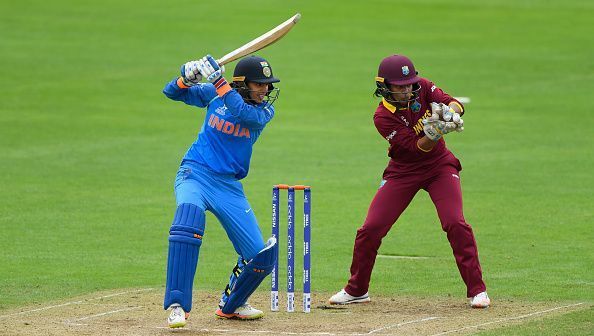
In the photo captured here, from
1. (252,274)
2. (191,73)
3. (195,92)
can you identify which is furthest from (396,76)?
(252,274)

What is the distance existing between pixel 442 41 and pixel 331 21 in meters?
3.98

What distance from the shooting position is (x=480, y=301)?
10.3 meters

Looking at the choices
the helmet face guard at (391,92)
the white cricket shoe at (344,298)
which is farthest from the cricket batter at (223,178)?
the helmet face guard at (391,92)

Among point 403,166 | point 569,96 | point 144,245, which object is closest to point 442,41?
point 569,96

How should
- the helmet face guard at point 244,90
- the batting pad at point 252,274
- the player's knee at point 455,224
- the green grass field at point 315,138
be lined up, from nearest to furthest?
the batting pad at point 252,274, the helmet face guard at point 244,90, the player's knee at point 455,224, the green grass field at point 315,138

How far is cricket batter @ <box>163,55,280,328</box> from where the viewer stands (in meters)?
Answer: 9.43

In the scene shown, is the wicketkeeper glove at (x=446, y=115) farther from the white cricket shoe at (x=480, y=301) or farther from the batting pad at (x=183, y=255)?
the batting pad at (x=183, y=255)

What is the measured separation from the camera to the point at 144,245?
1361cm

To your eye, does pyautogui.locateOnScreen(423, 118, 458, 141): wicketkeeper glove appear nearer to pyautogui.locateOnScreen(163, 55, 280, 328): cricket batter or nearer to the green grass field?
pyautogui.locateOnScreen(163, 55, 280, 328): cricket batter

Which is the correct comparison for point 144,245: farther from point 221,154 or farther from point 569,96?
point 569,96

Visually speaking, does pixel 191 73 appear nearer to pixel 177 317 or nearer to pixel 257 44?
pixel 257 44

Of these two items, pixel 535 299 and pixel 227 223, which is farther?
pixel 535 299

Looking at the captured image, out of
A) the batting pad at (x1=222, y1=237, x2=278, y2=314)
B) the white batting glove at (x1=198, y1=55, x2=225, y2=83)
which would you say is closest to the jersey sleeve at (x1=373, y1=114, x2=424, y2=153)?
the batting pad at (x1=222, y1=237, x2=278, y2=314)

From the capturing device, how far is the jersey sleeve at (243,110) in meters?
9.48
